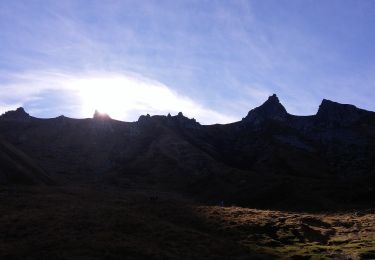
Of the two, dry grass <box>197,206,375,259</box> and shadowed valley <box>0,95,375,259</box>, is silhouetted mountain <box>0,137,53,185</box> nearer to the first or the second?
shadowed valley <box>0,95,375,259</box>

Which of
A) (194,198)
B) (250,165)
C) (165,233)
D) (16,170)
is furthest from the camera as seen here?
(250,165)

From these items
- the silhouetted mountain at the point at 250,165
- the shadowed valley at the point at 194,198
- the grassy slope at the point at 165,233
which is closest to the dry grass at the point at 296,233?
the grassy slope at the point at 165,233

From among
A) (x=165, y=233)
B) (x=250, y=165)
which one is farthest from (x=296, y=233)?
(x=250, y=165)

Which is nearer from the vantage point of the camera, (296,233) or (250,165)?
(296,233)

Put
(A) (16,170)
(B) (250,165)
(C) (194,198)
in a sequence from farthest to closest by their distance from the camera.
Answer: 1. (B) (250,165)
2. (C) (194,198)
3. (A) (16,170)

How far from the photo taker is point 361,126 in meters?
191

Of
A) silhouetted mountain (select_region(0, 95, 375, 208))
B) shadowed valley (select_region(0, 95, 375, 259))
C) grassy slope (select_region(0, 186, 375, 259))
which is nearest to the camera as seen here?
grassy slope (select_region(0, 186, 375, 259))

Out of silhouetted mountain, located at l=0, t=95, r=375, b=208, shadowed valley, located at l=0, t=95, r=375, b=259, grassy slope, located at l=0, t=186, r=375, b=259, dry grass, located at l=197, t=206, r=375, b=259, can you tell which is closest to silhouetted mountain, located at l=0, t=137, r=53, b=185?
shadowed valley, located at l=0, t=95, r=375, b=259

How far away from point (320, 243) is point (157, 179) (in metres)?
104

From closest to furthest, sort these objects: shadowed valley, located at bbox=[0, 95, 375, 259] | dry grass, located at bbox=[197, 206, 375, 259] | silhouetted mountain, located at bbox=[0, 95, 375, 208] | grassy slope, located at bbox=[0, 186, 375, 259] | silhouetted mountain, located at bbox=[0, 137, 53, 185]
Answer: dry grass, located at bbox=[197, 206, 375, 259], grassy slope, located at bbox=[0, 186, 375, 259], shadowed valley, located at bbox=[0, 95, 375, 259], silhouetted mountain, located at bbox=[0, 137, 53, 185], silhouetted mountain, located at bbox=[0, 95, 375, 208]

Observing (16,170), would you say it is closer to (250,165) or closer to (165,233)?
(165,233)

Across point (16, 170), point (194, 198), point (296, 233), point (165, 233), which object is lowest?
point (165, 233)

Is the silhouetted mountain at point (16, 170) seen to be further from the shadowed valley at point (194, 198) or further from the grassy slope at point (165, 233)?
the grassy slope at point (165, 233)

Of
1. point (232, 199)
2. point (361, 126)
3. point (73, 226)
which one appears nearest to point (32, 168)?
point (232, 199)
